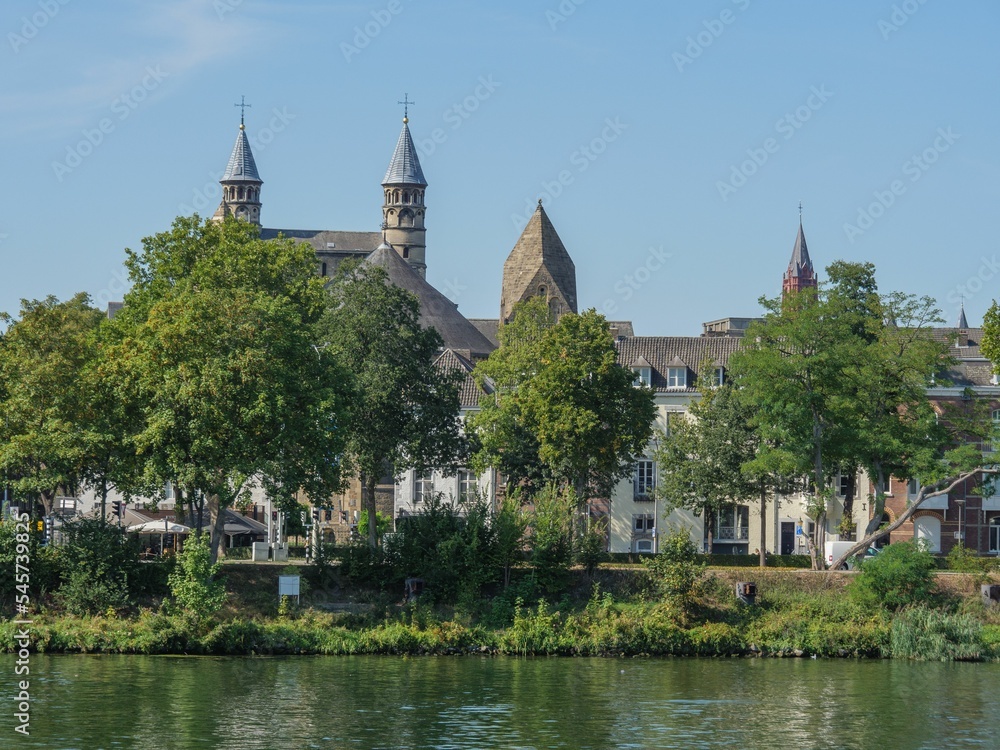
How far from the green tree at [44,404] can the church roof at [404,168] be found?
140 meters

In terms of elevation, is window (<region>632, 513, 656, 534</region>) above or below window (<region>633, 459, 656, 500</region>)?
below

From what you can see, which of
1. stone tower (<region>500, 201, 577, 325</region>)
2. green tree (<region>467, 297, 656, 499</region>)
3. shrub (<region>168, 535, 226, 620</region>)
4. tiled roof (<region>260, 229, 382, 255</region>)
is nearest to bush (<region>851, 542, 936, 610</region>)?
green tree (<region>467, 297, 656, 499</region>)

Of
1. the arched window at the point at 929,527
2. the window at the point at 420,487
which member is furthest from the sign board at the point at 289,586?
the arched window at the point at 929,527

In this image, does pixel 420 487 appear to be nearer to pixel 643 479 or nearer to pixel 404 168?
pixel 643 479

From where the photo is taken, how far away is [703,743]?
1410 inches

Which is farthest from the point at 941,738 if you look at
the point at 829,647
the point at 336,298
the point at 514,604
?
the point at 336,298

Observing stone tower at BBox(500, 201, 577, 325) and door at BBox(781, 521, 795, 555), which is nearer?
door at BBox(781, 521, 795, 555)

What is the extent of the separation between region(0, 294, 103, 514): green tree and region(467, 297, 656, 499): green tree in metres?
18.2

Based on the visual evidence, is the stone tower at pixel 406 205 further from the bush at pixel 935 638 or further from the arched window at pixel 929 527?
the bush at pixel 935 638

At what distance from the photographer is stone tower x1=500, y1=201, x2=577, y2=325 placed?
124188mm

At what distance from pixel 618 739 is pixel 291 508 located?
20234 mm

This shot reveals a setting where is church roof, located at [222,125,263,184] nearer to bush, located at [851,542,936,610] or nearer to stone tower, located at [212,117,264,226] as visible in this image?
stone tower, located at [212,117,264,226]

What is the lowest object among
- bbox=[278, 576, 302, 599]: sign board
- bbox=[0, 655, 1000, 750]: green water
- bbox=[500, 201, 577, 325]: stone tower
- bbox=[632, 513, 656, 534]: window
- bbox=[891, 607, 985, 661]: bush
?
bbox=[0, 655, 1000, 750]: green water

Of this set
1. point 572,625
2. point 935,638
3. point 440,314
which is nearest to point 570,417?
point 572,625
